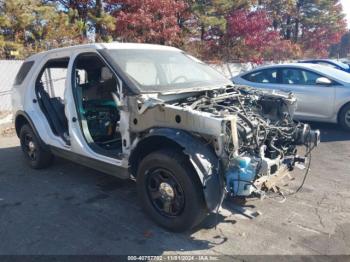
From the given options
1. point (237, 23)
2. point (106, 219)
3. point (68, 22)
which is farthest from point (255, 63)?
point (106, 219)

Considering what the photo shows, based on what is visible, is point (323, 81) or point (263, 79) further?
point (263, 79)

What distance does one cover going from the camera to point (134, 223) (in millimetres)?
3770

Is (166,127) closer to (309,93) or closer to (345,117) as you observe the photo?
(309,93)

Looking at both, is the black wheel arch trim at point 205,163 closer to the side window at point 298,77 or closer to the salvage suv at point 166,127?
the salvage suv at point 166,127

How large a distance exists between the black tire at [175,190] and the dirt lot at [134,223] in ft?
0.51

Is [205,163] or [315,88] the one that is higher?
[315,88]

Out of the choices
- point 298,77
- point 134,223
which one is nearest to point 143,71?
point 134,223

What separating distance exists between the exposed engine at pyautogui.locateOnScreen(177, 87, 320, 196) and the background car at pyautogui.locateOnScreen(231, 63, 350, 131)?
350 cm

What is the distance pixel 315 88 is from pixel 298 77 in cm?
54

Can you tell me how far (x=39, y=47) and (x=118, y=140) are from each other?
27.6ft

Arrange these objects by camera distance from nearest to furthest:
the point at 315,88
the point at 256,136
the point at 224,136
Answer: the point at 224,136, the point at 256,136, the point at 315,88

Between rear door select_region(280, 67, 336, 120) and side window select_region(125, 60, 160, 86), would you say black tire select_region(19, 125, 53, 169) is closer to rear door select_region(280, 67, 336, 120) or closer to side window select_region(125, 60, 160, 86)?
side window select_region(125, 60, 160, 86)

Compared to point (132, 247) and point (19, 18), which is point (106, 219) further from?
point (19, 18)

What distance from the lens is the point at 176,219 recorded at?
11.5ft
